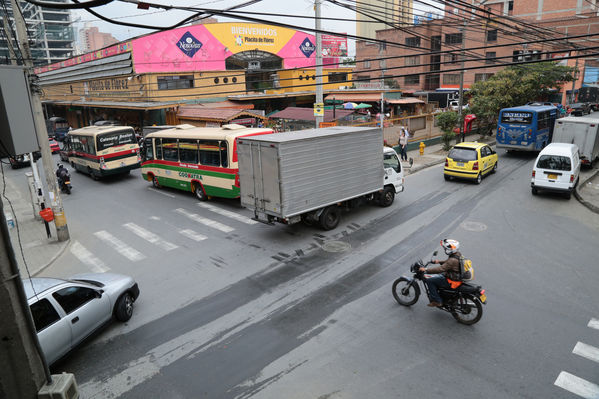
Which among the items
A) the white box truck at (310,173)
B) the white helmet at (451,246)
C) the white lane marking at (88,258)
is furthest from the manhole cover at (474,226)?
the white lane marking at (88,258)

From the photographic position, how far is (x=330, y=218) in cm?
1278

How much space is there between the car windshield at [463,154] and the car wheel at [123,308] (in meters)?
15.3

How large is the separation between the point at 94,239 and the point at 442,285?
11.0m

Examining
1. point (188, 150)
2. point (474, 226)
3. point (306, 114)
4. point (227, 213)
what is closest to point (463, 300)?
point (474, 226)

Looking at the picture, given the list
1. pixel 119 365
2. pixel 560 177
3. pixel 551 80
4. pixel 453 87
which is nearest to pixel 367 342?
pixel 119 365

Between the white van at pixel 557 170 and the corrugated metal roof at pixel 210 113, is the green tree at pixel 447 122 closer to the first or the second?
the white van at pixel 557 170

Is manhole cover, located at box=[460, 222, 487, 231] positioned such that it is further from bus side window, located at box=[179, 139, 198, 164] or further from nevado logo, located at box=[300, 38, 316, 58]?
nevado logo, located at box=[300, 38, 316, 58]

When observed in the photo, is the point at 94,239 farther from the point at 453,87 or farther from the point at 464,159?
the point at 453,87

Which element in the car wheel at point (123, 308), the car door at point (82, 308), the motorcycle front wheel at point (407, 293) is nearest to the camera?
the car door at point (82, 308)

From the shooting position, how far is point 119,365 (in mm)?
6719

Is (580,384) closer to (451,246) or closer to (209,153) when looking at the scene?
(451,246)

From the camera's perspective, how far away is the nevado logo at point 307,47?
43016 millimetres

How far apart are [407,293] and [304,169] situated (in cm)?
487

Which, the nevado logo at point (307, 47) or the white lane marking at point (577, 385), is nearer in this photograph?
the white lane marking at point (577, 385)
